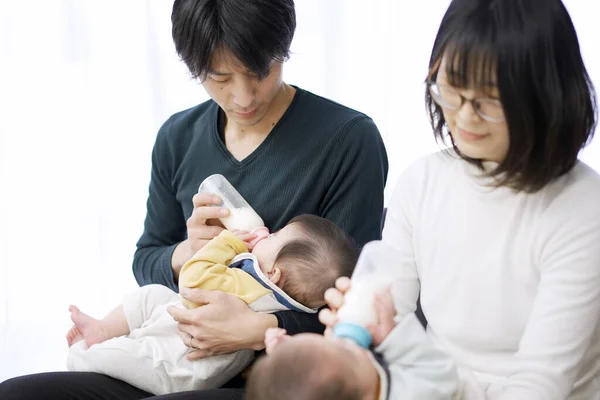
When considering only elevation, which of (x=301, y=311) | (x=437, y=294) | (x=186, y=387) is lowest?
(x=186, y=387)

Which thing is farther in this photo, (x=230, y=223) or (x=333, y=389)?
(x=230, y=223)

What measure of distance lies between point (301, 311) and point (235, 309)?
14cm

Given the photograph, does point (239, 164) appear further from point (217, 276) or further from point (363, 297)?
point (363, 297)

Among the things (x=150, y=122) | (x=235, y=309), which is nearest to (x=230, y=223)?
(x=235, y=309)

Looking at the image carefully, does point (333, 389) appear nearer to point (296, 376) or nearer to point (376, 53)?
point (296, 376)

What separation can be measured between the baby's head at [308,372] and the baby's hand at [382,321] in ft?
0.28

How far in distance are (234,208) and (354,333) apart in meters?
0.63

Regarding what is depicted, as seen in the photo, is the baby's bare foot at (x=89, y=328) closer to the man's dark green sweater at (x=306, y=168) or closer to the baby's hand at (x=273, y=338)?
the man's dark green sweater at (x=306, y=168)

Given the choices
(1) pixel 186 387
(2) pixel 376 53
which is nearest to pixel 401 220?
(1) pixel 186 387

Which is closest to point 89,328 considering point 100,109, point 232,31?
point 232,31

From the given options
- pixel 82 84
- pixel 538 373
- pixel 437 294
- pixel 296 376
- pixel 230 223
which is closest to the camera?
pixel 296 376

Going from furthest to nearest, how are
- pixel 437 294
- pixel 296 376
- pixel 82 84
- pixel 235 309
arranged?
1. pixel 82 84
2. pixel 235 309
3. pixel 437 294
4. pixel 296 376

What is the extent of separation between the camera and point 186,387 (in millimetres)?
1688

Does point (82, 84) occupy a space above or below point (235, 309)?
above
